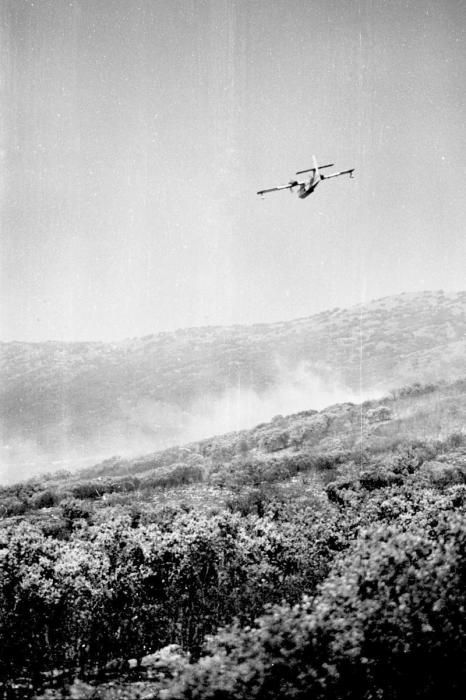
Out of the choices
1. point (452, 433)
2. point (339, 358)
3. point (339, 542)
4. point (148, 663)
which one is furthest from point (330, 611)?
point (339, 358)

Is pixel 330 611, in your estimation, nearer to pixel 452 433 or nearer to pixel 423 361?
pixel 452 433

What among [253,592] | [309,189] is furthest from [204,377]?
[253,592]

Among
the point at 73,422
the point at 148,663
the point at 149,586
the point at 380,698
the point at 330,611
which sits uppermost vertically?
the point at 330,611

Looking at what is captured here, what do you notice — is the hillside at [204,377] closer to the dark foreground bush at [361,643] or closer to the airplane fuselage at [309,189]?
the airplane fuselage at [309,189]

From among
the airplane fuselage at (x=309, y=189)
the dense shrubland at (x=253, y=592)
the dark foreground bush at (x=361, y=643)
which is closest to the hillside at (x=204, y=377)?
the dense shrubland at (x=253, y=592)

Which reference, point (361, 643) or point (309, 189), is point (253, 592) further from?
point (309, 189)

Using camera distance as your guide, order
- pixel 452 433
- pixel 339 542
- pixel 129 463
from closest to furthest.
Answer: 1. pixel 339 542
2. pixel 452 433
3. pixel 129 463

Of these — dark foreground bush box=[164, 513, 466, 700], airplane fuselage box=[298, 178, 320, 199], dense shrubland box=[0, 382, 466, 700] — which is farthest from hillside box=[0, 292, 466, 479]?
Result: dark foreground bush box=[164, 513, 466, 700]

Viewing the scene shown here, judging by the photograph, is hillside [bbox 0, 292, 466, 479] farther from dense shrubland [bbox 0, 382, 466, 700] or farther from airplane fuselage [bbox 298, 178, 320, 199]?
airplane fuselage [bbox 298, 178, 320, 199]
